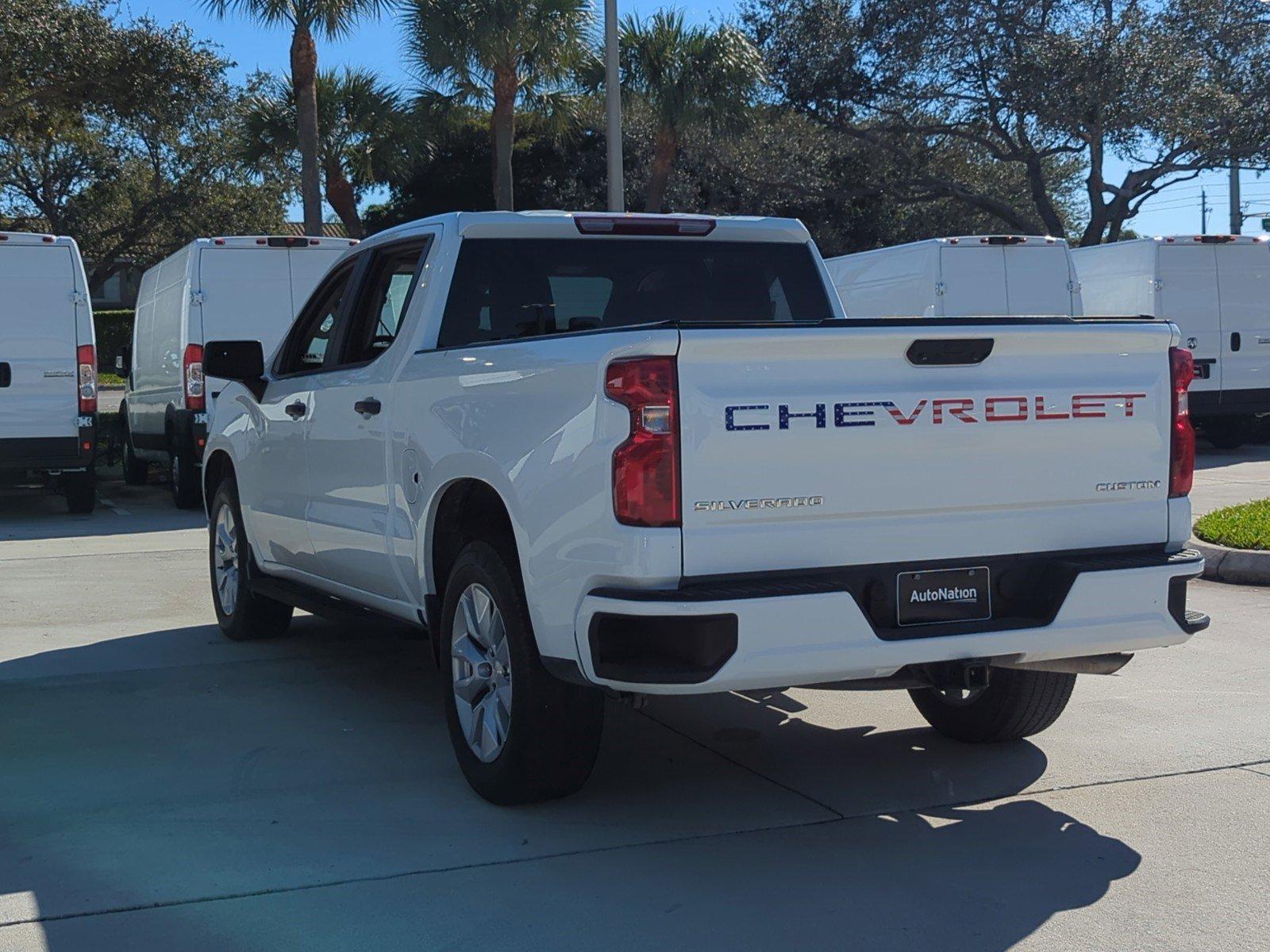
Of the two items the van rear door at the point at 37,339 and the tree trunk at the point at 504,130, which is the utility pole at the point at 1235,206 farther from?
the van rear door at the point at 37,339

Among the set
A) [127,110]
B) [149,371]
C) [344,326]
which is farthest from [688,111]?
[344,326]

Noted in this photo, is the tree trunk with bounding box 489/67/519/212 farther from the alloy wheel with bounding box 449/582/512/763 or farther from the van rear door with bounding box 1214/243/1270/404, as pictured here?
the alloy wheel with bounding box 449/582/512/763

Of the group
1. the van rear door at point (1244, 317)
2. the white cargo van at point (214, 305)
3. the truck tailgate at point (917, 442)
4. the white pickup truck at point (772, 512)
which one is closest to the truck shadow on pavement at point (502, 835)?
the white pickup truck at point (772, 512)

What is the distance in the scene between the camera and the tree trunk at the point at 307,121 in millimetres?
21688

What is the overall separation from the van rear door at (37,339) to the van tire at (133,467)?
370 cm

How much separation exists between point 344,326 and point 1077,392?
3.20 metres

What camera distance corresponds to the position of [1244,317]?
18.2m

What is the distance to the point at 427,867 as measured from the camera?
439 centimetres

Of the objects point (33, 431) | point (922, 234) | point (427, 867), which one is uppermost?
point (922, 234)

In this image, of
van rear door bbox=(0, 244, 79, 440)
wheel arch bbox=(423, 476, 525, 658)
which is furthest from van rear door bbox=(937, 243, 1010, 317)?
wheel arch bbox=(423, 476, 525, 658)

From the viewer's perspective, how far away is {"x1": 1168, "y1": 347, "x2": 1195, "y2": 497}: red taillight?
480cm

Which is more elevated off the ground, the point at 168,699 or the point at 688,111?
the point at 688,111

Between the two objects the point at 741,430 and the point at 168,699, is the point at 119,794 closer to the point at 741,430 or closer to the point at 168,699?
the point at 168,699

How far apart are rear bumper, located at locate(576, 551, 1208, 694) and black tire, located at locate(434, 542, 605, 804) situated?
390 millimetres
